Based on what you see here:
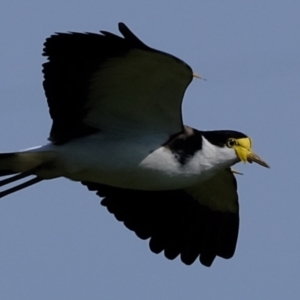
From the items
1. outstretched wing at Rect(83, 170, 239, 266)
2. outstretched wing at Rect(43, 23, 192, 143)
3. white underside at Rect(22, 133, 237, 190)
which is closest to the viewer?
outstretched wing at Rect(43, 23, 192, 143)

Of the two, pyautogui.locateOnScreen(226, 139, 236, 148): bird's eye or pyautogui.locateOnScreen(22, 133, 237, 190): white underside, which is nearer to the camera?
pyautogui.locateOnScreen(22, 133, 237, 190): white underside

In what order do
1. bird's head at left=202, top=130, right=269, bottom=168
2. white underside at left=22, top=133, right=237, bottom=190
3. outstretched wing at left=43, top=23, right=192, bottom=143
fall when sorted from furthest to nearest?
bird's head at left=202, top=130, right=269, bottom=168 < white underside at left=22, top=133, right=237, bottom=190 < outstretched wing at left=43, top=23, right=192, bottom=143

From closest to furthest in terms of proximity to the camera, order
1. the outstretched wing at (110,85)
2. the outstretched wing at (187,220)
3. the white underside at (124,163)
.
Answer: the outstretched wing at (110,85) → the white underside at (124,163) → the outstretched wing at (187,220)

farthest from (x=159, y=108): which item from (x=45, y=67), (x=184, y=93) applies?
(x=45, y=67)

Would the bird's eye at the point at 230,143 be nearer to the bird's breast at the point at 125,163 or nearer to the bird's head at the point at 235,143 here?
the bird's head at the point at 235,143

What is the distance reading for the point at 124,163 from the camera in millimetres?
13922

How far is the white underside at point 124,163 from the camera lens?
13.9 m

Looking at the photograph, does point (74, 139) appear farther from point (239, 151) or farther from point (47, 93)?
point (239, 151)

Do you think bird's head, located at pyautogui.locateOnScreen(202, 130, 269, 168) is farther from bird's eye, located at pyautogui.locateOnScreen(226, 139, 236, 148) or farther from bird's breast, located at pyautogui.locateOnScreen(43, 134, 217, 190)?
bird's breast, located at pyautogui.locateOnScreen(43, 134, 217, 190)

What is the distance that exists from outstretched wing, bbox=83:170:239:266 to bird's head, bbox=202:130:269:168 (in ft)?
3.58

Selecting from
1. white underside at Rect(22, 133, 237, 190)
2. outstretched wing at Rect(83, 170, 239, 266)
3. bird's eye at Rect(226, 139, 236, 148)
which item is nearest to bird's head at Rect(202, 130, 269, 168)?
bird's eye at Rect(226, 139, 236, 148)

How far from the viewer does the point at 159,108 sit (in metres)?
14.0

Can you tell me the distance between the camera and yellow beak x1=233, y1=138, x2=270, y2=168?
47.3ft

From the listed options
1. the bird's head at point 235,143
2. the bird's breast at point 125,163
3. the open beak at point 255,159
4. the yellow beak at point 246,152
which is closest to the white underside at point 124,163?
the bird's breast at point 125,163
